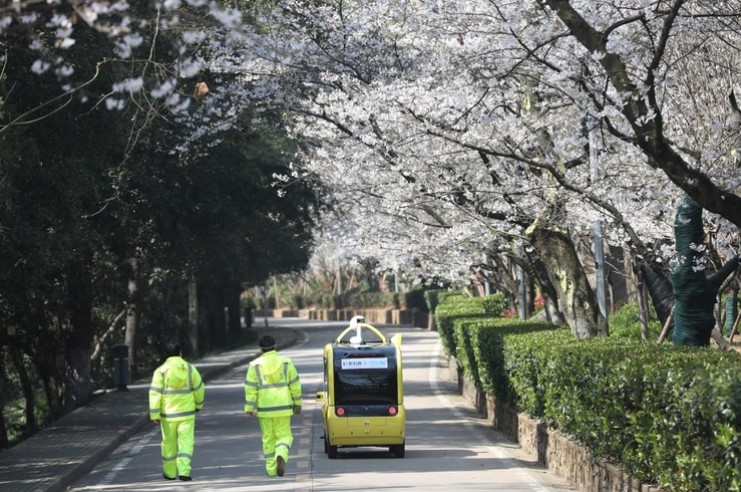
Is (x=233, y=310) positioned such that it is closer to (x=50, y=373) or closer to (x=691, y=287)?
(x=50, y=373)

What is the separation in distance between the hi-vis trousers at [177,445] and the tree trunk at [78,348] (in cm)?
1311

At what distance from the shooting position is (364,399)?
17625mm

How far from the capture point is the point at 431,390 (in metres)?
31.3

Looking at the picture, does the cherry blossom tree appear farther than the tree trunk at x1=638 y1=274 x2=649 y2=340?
No

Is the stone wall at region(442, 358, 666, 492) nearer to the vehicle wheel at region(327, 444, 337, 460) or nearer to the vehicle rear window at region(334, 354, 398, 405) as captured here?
the vehicle rear window at region(334, 354, 398, 405)

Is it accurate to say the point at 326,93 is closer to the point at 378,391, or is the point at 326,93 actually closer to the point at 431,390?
the point at 378,391

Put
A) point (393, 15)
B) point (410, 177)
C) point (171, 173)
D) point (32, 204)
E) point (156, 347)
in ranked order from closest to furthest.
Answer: point (32, 204) → point (393, 15) → point (410, 177) → point (171, 173) → point (156, 347)

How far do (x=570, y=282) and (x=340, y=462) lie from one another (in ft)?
18.8

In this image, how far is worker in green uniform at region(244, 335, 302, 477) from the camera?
1522 cm

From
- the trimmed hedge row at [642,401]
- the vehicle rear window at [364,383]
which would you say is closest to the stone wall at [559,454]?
the trimmed hedge row at [642,401]

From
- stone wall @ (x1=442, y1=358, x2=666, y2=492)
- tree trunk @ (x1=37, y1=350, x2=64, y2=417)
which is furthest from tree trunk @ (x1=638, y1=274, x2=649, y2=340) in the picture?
tree trunk @ (x1=37, y1=350, x2=64, y2=417)

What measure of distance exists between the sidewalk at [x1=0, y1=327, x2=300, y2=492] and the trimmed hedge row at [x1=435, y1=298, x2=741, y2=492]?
599cm

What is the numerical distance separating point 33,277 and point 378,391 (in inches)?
242

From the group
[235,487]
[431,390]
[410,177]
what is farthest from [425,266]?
[235,487]
